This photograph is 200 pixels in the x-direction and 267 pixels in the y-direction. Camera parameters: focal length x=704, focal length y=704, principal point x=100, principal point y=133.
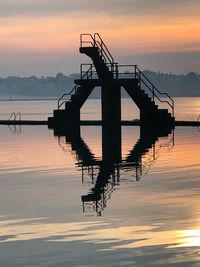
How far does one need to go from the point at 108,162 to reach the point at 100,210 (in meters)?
13.9

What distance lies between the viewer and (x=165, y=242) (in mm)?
13844

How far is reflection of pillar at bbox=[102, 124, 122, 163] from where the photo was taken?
1343 inches

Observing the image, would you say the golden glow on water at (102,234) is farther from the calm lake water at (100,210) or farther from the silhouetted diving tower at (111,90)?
the silhouetted diving tower at (111,90)

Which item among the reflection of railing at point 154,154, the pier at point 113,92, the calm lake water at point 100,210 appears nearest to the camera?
the calm lake water at point 100,210

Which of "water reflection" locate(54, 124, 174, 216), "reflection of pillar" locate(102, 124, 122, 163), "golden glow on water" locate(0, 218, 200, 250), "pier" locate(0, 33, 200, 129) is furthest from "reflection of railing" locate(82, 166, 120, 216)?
"pier" locate(0, 33, 200, 129)

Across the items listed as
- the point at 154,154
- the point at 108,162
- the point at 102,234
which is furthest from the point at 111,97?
the point at 102,234

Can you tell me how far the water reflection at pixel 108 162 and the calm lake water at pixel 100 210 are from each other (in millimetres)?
40

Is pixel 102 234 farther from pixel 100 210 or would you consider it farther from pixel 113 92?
pixel 113 92

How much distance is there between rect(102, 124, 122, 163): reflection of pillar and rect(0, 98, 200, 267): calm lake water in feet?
0.86

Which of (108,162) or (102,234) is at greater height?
(102,234)

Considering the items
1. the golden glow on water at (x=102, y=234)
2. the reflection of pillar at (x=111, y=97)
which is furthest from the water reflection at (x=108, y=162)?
the reflection of pillar at (x=111, y=97)

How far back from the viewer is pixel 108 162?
105 ft

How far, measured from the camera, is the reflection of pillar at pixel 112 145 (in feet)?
112

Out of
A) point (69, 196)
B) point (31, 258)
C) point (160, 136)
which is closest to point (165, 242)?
point (31, 258)
